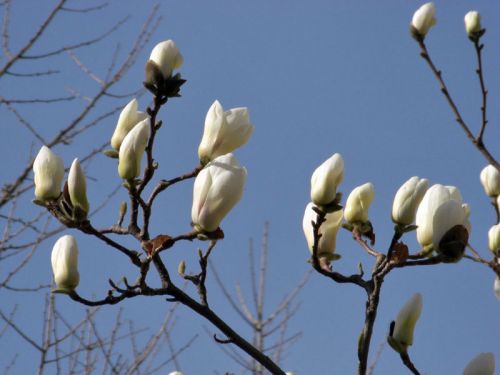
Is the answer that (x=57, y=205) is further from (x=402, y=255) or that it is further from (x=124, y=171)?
(x=402, y=255)

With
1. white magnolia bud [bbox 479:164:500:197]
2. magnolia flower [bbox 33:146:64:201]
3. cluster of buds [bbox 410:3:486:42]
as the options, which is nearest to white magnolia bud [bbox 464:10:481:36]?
cluster of buds [bbox 410:3:486:42]

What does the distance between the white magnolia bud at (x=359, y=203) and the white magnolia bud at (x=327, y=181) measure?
15 centimetres

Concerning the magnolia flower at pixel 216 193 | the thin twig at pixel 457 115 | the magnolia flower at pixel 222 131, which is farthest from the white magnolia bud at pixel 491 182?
the magnolia flower at pixel 216 193

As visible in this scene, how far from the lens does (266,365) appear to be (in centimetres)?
119

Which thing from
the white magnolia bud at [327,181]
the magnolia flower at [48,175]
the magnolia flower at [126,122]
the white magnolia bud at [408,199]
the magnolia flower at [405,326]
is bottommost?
the magnolia flower at [405,326]

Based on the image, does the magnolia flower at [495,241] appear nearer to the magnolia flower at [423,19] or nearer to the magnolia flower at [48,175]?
the magnolia flower at [423,19]

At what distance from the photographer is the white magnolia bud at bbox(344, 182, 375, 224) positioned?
1515 millimetres

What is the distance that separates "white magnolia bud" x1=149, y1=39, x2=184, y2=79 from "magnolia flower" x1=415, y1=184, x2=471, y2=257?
52 cm

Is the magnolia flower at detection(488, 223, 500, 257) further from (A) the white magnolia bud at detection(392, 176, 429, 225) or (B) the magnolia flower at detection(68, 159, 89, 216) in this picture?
(B) the magnolia flower at detection(68, 159, 89, 216)

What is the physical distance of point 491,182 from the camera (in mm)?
3078

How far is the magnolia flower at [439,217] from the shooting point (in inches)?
51.6

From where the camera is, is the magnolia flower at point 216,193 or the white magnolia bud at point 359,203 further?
the white magnolia bud at point 359,203

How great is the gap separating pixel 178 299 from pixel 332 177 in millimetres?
344

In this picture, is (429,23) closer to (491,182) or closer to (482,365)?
(491,182)
